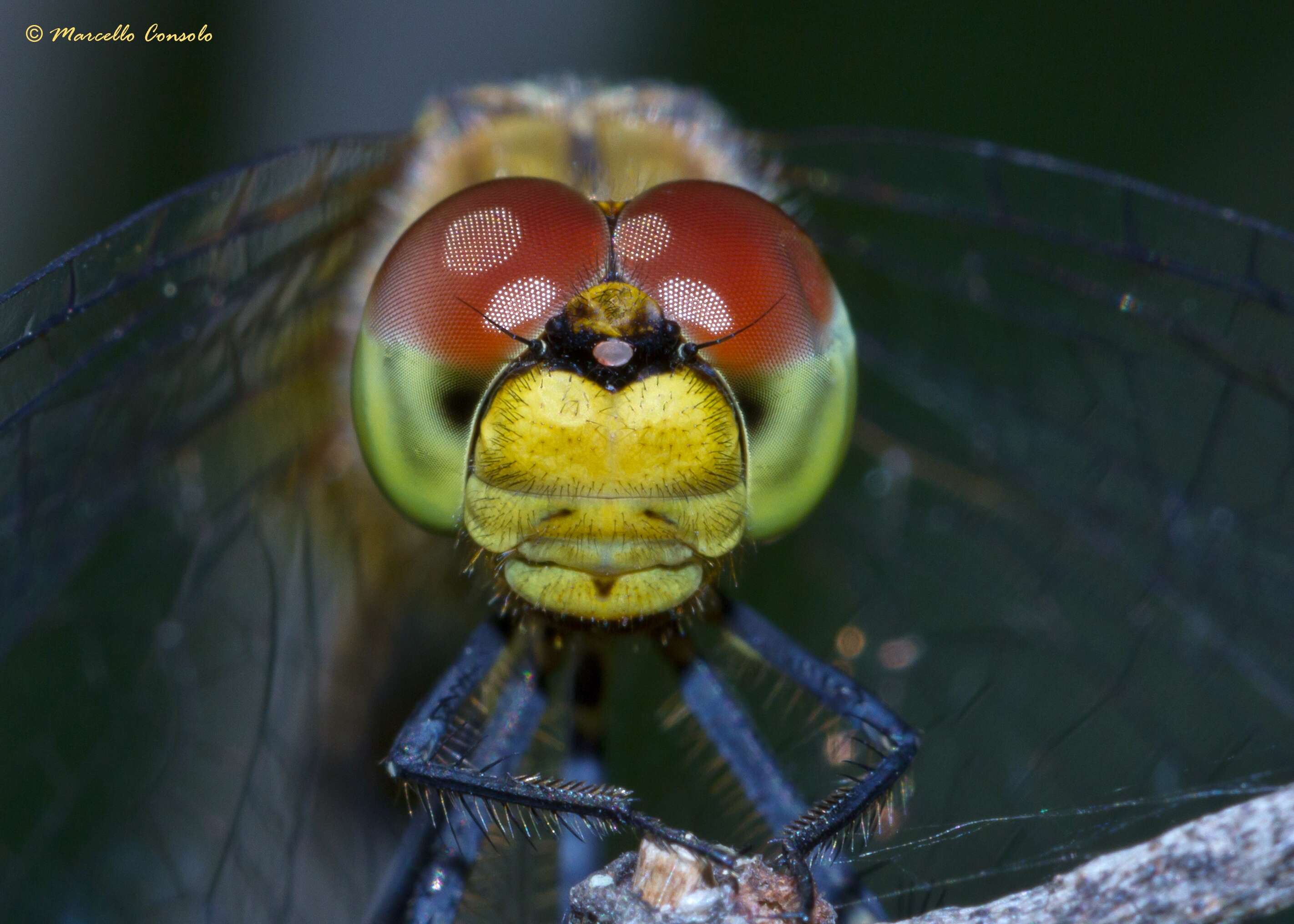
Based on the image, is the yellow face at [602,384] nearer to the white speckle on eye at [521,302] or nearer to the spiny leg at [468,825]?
the white speckle on eye at [521,302]

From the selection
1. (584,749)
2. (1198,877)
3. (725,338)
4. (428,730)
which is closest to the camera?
(1198,877)

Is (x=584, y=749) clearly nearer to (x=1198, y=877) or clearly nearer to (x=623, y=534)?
(x=623, y=534)

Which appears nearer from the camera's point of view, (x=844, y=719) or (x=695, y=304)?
(x=695, y=304)

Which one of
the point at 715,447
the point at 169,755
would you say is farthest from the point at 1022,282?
the point at 169,755

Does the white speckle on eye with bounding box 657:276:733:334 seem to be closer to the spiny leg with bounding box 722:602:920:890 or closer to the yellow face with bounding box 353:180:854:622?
the yellow face with bounding box 353:180:854:622

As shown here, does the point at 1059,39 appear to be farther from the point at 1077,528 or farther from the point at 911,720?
the point at 911,720

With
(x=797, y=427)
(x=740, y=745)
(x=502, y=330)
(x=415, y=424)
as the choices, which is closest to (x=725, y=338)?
(x=797, y=427)
